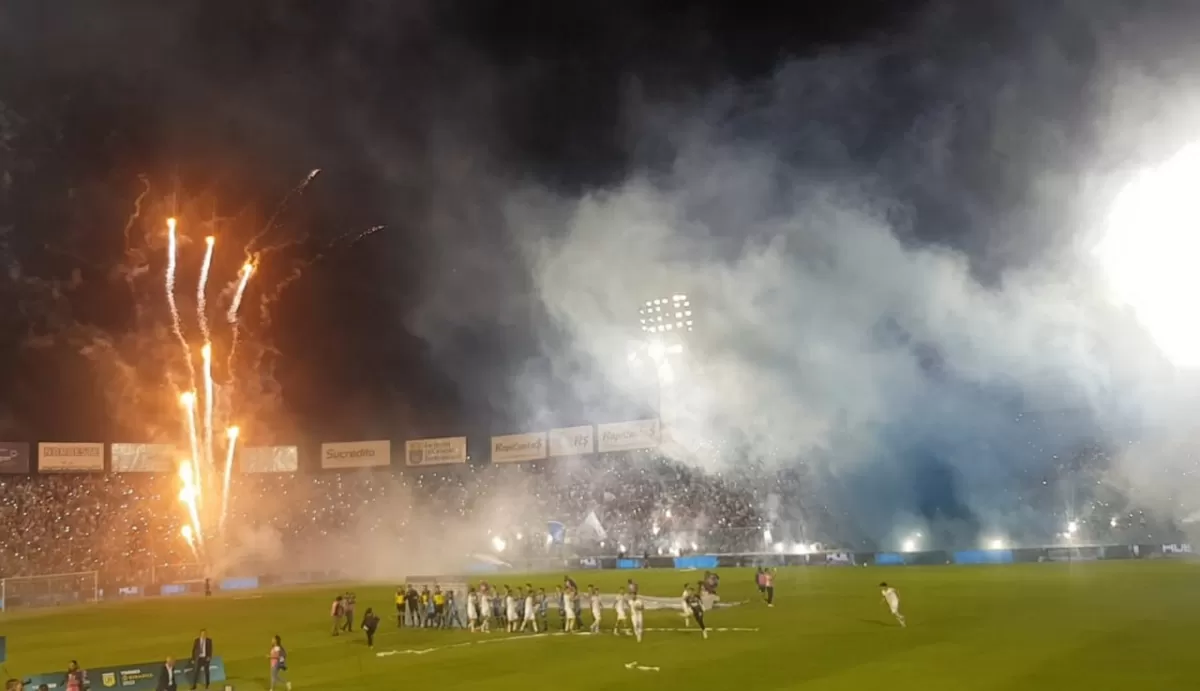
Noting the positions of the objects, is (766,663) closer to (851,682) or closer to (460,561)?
(851,682)

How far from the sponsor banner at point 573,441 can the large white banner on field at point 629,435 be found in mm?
971

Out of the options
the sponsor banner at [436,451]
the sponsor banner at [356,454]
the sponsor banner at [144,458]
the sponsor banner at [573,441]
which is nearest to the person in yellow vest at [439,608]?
the sponsor banner at [573,441]

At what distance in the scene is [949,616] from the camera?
2966cm

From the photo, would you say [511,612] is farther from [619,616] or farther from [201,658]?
[201,658]

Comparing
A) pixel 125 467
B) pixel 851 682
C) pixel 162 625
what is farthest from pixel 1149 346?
pixel 125 467

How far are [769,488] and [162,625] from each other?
49979 millimetres

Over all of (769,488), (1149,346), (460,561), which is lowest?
(460,561)

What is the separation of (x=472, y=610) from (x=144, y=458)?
54.8 metres

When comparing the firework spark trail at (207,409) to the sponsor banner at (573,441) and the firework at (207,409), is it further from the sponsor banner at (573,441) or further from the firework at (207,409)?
the sponsor banner at (573,441)

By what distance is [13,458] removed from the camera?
72.4 meters

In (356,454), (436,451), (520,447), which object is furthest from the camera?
(436,451)

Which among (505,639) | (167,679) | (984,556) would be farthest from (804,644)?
(984,556)

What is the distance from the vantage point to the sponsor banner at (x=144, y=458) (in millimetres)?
76312

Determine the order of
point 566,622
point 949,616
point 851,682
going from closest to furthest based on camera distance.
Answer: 1. point 851,682
2. point 949,616
3. point 566,622
